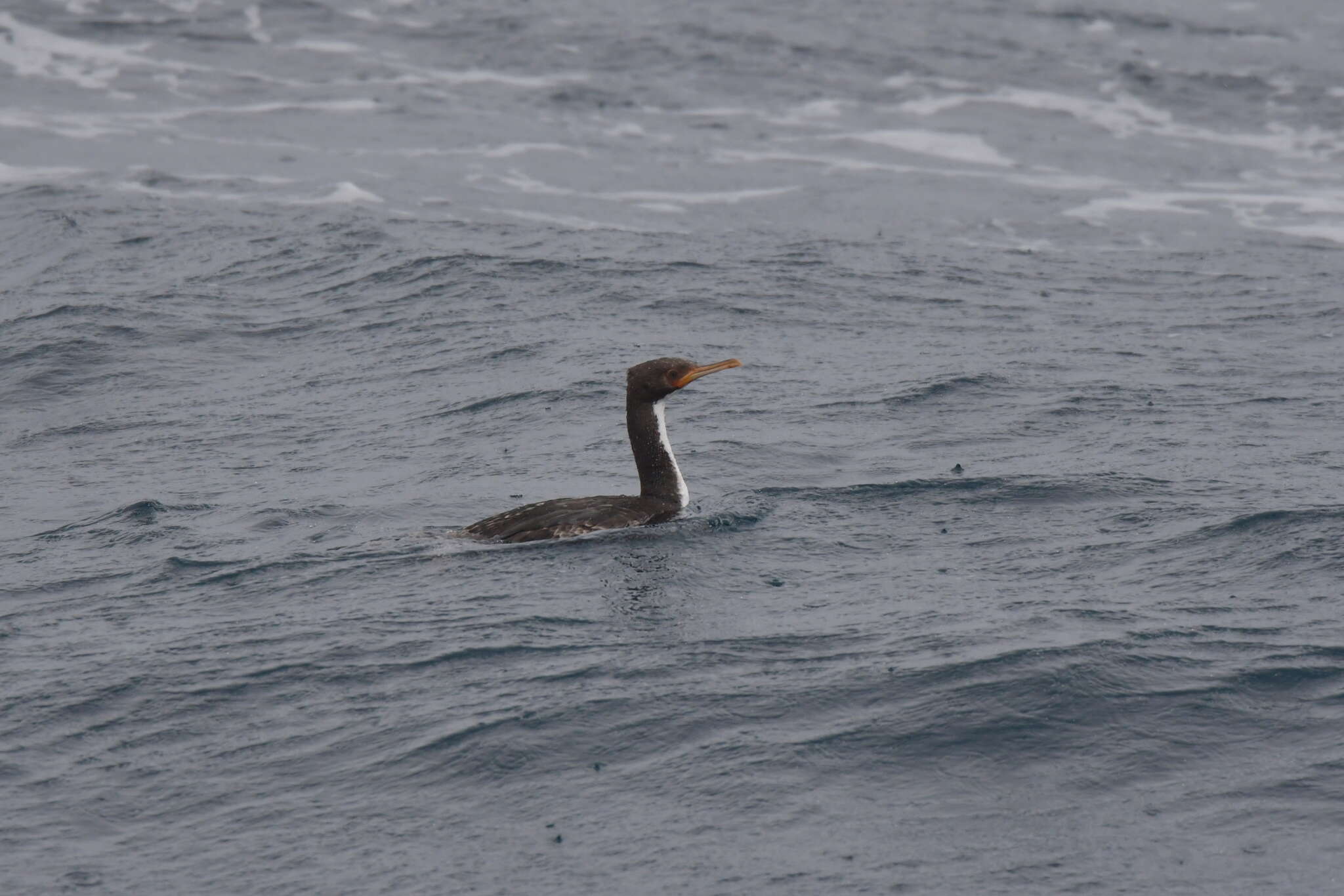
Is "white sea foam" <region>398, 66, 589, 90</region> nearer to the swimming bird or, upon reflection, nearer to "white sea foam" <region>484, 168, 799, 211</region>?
"white sea foam" <region>484, 168, 799, 211</region>

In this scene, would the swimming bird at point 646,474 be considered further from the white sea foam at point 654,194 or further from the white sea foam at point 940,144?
the white sea foam at point 940,144

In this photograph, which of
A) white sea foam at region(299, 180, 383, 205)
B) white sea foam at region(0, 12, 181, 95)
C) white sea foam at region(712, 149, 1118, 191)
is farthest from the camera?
white sea foam at region(0, 12, 181, 95)

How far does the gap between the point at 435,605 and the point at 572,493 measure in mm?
3014

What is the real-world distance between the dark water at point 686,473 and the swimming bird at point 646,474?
0.57 feet

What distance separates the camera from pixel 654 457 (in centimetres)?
1212

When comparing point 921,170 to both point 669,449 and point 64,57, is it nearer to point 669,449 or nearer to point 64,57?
point 669,449

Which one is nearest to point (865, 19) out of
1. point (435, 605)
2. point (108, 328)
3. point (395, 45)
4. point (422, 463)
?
point (395, 45)

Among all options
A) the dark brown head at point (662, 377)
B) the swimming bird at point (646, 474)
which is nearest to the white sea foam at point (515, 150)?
the swimming bird at point (646, 474)

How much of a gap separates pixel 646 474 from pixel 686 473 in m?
1.65

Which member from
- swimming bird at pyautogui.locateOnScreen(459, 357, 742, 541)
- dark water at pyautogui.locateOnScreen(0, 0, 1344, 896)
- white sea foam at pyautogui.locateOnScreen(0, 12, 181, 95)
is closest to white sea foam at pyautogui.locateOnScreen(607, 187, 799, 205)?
dark water at pyautogui.locateOnScreen(0, 0, 1344, 896)

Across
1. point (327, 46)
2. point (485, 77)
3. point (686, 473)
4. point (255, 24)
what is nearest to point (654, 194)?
point (485, 77)

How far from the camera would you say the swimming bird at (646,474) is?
1163 centimetres

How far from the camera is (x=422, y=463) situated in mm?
14125

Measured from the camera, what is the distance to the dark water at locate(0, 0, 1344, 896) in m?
7.64
